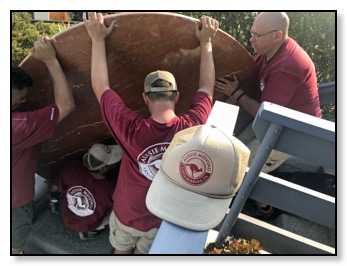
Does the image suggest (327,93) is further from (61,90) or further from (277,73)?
(61,90)

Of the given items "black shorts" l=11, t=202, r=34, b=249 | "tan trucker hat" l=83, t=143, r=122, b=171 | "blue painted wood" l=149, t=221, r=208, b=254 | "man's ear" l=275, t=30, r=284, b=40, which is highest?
"man's ear" l=275, t=30, r=284, b=40

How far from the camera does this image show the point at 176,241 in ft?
4.76

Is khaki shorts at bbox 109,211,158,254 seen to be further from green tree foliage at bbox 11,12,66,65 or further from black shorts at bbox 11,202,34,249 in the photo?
green tree foliage at bbox 11,12,66,65

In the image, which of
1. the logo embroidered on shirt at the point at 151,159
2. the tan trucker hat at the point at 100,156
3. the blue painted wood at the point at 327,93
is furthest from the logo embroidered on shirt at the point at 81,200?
the blue painted wood at the point at 327,93

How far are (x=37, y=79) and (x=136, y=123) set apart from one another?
863 mm

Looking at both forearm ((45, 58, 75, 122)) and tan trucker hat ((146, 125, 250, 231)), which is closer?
tan trucker hat ((146, 125, 250, 231))

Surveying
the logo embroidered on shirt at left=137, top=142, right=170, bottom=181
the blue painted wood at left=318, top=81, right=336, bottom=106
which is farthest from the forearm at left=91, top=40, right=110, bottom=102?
the blue painted wood at left=318, top=81, right=336, bottom=106

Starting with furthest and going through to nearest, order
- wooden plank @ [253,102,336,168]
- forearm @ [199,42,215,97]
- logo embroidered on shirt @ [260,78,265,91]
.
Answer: logo embroidered on shirt @ [260,78,265,91]
forearm @ [199,42,215,97]
wooden plank @ [253,102,336,168]

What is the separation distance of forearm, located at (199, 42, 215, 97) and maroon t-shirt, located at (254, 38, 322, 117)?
1.52 ft

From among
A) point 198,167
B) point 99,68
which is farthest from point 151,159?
point 99,68

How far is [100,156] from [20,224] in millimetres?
814

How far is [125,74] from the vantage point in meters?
2.46

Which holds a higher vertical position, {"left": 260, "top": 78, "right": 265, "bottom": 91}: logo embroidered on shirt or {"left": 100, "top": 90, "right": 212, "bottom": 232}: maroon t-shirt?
{"left": 260, "top": 78, "right": 265, "bottom": 91}: logo embroidered on shirt

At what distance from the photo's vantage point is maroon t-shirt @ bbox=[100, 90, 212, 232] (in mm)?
2041
